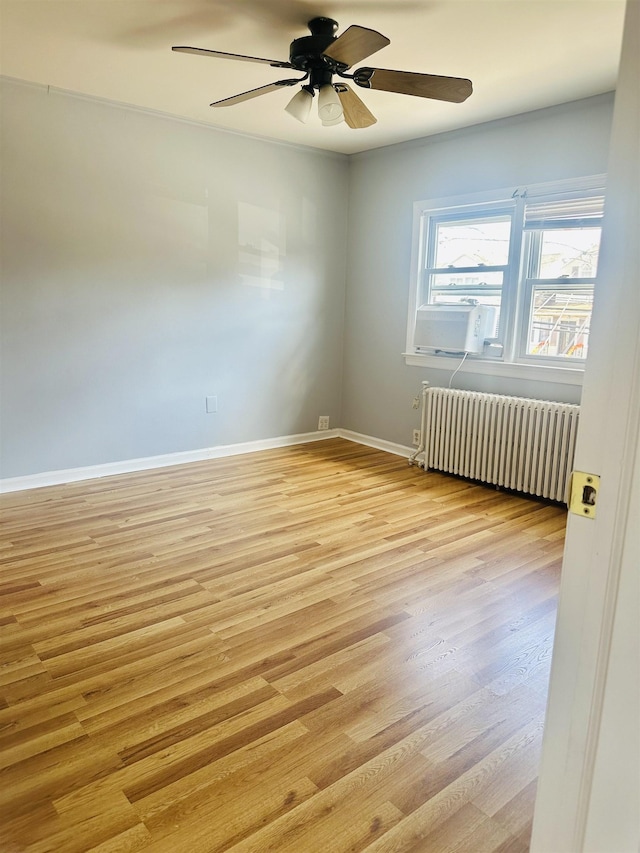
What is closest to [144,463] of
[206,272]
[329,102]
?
[206,272]

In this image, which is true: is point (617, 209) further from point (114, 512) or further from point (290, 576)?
point (114, 512)

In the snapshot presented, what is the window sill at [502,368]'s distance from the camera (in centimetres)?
397

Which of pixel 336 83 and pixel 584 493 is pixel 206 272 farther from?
pixel 584 493

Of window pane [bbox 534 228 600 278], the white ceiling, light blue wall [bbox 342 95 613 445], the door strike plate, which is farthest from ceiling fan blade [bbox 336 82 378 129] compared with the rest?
the door strike plate

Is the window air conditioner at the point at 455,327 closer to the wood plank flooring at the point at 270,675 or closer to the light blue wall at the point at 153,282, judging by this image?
the light blue wall at the point at 153,282

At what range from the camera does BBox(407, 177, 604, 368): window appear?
390 centimetres

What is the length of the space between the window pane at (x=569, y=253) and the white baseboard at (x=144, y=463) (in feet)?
8.58

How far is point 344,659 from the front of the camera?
222 cm

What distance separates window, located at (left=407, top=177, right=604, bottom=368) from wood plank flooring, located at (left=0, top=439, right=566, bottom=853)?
1331 millimetres

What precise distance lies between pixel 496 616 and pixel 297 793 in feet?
4.24

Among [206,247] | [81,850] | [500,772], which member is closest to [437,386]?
[206,247]

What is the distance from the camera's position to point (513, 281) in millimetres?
4238

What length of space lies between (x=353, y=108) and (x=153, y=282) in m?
2.14

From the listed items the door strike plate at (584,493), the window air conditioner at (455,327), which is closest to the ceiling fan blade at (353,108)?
the window air conditioner at (455,327)
